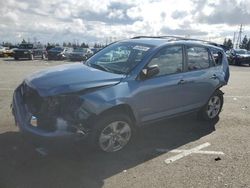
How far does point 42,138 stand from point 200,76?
11.6 feet

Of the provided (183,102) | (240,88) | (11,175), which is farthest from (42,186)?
(240,88)

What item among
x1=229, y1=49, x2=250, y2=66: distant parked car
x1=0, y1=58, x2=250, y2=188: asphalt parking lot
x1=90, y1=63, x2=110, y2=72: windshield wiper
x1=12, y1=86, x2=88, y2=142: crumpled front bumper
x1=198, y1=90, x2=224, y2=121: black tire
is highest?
x1=90, y1=63, x2=110, y2=72: windshield wiper

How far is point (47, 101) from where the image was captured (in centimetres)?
480

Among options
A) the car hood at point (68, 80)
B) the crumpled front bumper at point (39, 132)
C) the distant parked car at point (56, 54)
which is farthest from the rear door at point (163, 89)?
the distant parked car at point (56, 54)

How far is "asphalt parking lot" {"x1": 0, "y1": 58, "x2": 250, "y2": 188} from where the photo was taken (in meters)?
4.50

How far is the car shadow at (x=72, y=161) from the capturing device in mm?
4434

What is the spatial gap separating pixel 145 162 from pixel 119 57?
2.08 meters

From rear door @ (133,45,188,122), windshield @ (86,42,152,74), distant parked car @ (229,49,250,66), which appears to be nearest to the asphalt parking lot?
rear door @ (133,45,188,122)

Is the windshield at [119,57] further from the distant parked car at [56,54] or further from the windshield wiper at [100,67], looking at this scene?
the distant parked car at [56,54]

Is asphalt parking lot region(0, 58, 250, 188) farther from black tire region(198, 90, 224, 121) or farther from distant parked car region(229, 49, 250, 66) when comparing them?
distant parked car region(229, 49, 250, 66)

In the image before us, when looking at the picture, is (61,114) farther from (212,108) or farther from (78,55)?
(78,55)

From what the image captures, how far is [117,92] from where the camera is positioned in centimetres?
518

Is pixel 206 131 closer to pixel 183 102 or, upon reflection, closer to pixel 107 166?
A: pixel 183 102

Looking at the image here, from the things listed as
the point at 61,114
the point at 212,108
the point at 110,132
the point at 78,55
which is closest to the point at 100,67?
the point at 110,132
